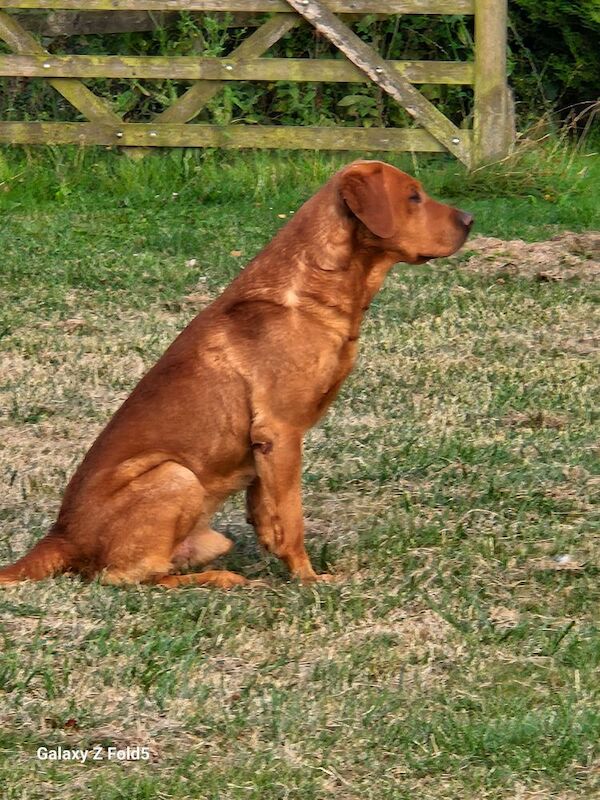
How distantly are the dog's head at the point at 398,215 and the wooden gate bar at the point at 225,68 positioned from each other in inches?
205

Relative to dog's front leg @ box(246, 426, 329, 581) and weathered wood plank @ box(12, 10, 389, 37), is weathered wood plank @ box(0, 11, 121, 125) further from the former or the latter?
dog's front leg @ box(246, 426, 329, 581)

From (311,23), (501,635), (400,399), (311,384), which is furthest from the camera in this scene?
(311,23)

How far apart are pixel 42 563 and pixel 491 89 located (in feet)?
21.1

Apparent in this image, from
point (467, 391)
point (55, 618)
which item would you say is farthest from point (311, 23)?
point (55, 618)

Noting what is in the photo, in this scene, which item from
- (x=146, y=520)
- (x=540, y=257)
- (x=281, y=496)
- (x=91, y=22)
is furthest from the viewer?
(x=91, y=22)

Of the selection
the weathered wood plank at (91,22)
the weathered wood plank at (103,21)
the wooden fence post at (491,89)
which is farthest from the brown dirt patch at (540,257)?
the weathered wood plank at (91,22)

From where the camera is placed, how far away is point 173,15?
1085 cm

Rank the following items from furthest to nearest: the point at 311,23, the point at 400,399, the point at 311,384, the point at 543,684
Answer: the point at 311,23 < the point at 400,399 < the point at 311,384 < the point at 543,684

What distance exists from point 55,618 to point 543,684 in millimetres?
1499

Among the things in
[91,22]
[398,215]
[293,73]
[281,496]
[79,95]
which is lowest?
[79,95]

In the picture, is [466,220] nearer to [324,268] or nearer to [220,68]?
[324,268]

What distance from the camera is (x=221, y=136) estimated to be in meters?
10.3

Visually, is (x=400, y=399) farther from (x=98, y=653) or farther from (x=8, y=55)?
(x=8, y=55)

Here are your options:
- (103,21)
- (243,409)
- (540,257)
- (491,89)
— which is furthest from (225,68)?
(243,409)
